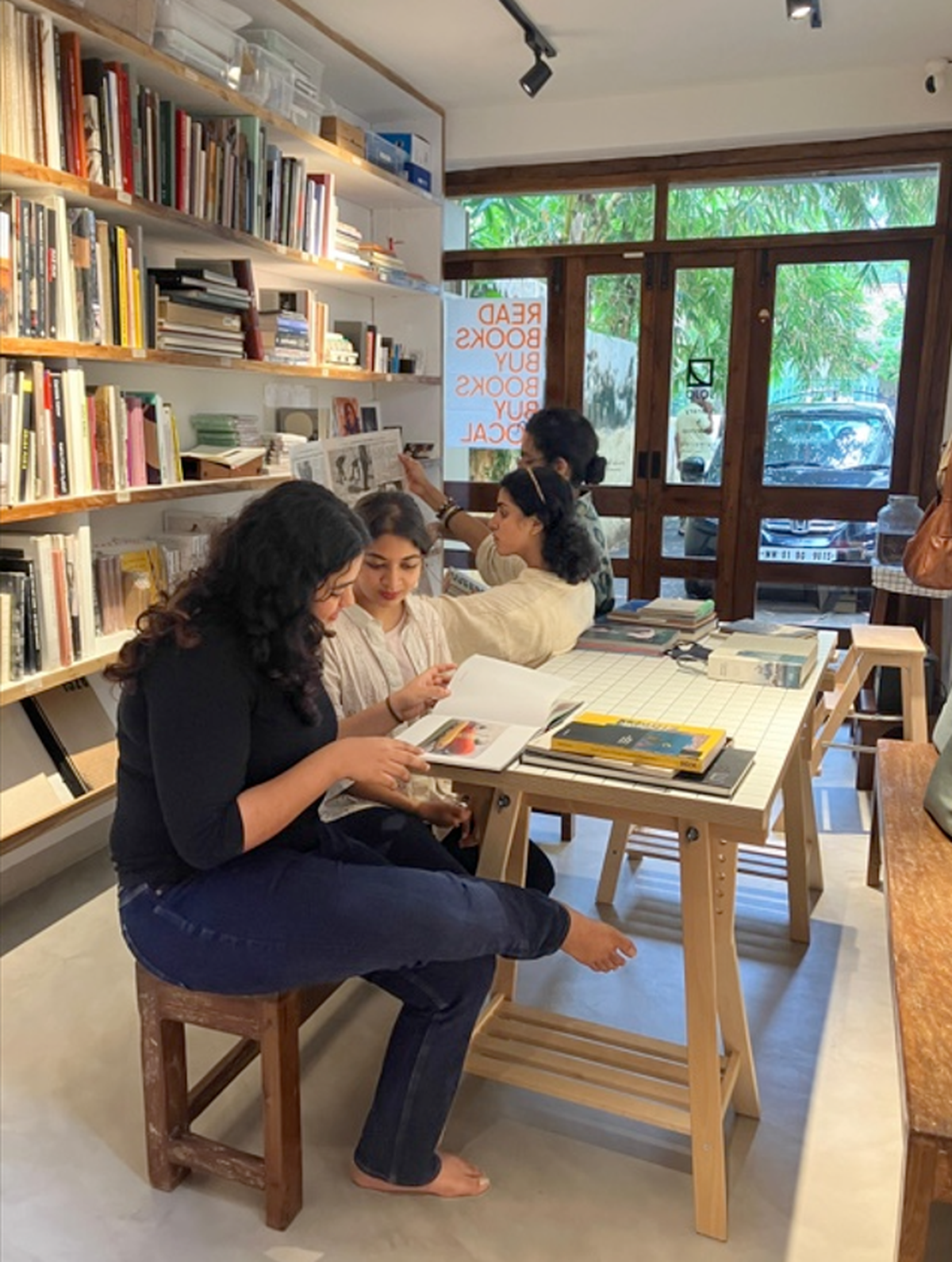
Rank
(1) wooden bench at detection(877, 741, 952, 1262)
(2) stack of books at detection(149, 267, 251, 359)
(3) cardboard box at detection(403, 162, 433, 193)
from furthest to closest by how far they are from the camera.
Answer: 1. (3) cardboard box at detection(403, 162, 433, 193)
2. (2) stack of books at detection(149, 267, 251, 359)
3. (1) wooden bench at detection(877, 741, 952, 1262)

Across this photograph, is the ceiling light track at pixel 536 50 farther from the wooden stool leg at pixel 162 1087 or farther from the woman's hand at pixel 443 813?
the wooden stool leg at pixel 162 1087

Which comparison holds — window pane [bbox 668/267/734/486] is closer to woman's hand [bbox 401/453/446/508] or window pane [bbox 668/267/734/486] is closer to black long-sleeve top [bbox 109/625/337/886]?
woman's hand [bbox 401/453/446/508]

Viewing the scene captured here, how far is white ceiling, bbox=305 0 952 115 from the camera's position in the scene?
3.26 metres

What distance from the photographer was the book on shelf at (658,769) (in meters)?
1.56

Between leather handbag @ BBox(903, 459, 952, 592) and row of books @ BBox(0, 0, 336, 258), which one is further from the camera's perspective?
row of books @ BBox(0, 0, 336, 258)

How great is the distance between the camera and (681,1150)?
1.85 metres

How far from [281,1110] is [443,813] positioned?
0.62 meters

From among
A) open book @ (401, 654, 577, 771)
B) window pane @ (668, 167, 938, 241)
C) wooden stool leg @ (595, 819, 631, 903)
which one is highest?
window pane @ (668, 167, 938, 241)

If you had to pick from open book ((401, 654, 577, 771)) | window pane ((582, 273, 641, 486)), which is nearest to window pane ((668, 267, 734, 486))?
window pane ((582, 273, 641, 486))

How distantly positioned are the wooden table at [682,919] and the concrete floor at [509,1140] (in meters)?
0.11

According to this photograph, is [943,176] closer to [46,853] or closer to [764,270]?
[764,270]

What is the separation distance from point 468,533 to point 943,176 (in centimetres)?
244

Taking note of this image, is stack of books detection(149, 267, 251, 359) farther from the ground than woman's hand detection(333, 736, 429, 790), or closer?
farther from the ground

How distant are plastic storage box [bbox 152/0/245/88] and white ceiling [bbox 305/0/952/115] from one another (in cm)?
54
